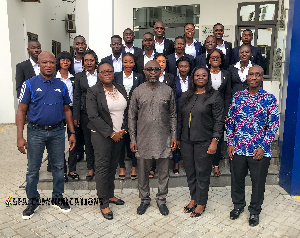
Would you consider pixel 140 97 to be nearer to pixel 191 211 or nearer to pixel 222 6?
pixel 191 211

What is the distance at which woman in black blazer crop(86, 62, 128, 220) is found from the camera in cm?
384

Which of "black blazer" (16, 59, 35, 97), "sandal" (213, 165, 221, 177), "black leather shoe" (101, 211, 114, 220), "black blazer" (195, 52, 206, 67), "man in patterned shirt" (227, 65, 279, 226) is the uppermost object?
"black blazer" (195, 52, 206, 67)

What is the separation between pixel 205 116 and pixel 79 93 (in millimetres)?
1962

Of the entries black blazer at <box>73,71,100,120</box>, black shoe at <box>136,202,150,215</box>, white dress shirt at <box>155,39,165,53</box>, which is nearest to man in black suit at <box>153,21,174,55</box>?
white dress shirt at <box>155,39,165,53</box>

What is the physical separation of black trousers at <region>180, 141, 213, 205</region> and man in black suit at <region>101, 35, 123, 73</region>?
1964mm

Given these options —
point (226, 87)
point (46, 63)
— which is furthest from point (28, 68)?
point (226, 87)

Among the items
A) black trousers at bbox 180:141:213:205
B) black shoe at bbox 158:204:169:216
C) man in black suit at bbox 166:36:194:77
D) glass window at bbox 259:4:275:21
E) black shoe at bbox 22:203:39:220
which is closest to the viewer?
black trousers at bbox 180:141:213:205

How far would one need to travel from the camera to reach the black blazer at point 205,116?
12.4ft

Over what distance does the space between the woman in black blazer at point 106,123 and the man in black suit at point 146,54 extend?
4.03 feet

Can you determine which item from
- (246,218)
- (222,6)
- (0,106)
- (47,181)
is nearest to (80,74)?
(47,181)

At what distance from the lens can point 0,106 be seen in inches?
384

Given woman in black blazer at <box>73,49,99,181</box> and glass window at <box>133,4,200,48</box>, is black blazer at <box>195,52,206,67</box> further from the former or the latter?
glass window at <box>133,4,200,48</box>

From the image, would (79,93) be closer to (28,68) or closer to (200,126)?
(28,68)

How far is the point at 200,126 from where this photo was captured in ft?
12.5
